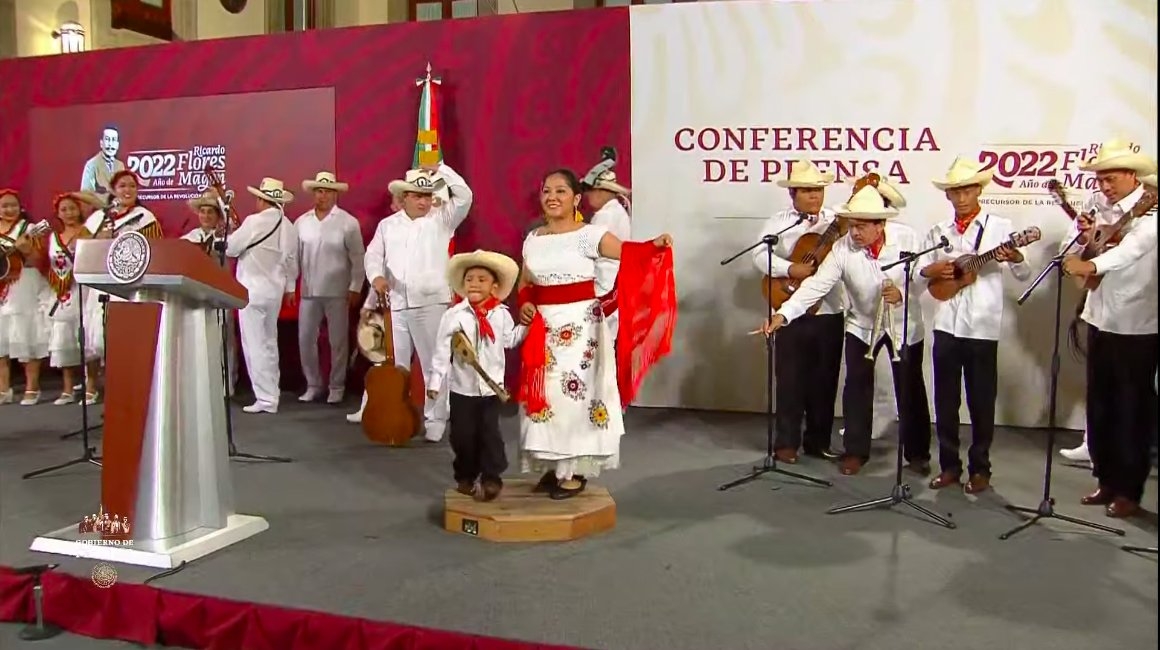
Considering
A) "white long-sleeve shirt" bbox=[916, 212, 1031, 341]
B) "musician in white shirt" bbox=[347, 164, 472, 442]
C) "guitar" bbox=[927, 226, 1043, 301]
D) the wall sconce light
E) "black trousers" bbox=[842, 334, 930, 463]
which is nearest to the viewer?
"guitar" bbox=[927, 226, 1043, 301]

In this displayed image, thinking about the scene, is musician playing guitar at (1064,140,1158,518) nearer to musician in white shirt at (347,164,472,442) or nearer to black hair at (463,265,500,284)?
black hair at (463,265,500,284)

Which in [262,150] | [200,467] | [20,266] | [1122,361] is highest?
[262,150]

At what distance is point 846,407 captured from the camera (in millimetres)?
5496

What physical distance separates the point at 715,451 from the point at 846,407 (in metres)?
0.90

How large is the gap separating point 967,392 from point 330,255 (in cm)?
453

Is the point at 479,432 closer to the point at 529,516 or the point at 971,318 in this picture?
the point at 529,516

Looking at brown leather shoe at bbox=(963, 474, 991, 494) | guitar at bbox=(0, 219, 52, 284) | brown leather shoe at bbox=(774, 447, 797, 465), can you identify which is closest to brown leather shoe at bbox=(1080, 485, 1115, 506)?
brown leather shoe at bbox=(963, 474, 991, 494)

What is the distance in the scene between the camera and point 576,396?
4.28 m

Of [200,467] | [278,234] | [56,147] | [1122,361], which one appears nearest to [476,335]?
[200,467]

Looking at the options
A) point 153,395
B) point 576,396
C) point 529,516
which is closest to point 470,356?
point 576,396

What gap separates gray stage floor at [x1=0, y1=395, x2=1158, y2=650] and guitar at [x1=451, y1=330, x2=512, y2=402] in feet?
2.08

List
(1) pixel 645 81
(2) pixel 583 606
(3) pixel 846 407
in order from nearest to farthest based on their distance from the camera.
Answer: (2) pixel 583 606
(3) pixel 846 407
(1) pixel 645 81

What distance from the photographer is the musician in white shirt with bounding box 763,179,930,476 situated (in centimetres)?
516

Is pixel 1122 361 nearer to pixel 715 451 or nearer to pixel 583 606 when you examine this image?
pixel 715 451
